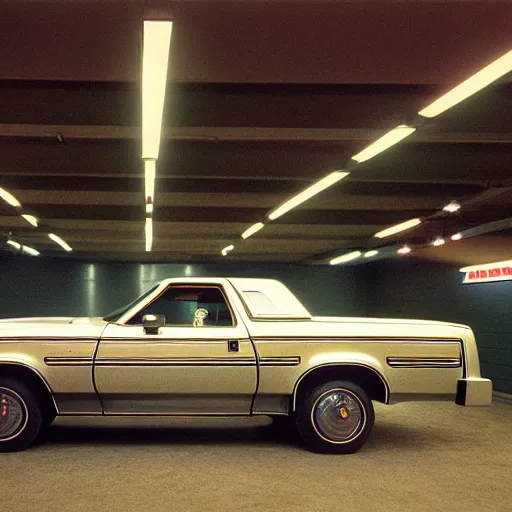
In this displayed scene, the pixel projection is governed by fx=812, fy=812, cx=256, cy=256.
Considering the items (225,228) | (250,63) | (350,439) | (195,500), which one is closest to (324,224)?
(225,228)

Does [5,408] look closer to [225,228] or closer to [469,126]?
[469,126]

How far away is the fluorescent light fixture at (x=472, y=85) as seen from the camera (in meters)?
6.39

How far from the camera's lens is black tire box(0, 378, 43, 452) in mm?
8461

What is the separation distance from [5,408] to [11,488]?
6.10 feet

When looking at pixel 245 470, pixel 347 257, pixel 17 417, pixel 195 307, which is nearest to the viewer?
pixel 245 470

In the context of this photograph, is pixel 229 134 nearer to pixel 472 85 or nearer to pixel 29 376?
pixel 472 85

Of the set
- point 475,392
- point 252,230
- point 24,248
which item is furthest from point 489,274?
point 24,248

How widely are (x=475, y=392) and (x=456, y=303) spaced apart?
955cm

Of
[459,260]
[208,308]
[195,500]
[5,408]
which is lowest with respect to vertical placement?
[195,500]

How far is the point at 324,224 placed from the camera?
17281 millimetres

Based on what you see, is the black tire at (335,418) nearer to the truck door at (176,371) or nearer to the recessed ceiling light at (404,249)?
the truck door at (176,371)

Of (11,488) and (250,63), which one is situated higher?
(250,63)

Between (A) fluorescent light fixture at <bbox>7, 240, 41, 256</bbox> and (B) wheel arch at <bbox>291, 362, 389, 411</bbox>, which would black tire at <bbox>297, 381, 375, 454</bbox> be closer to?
(B) wheel arch at <bbox>291, 362, 389, 411</bbox>

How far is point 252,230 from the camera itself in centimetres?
1875
